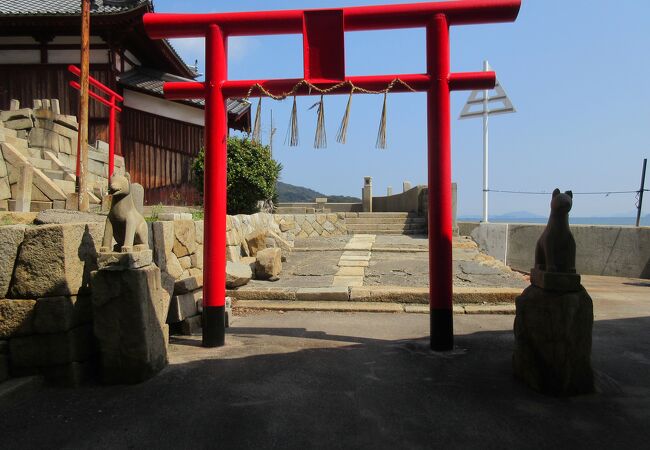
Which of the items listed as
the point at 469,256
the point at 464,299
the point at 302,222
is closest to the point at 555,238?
the point at 464,299

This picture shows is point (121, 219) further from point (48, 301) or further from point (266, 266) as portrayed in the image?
point (266, 266)

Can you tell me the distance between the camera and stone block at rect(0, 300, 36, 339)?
125 inches

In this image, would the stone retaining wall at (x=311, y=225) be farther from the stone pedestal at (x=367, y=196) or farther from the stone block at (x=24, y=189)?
the stone block at (x=24, y=189)

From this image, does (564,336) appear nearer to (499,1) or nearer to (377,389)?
(377,389)

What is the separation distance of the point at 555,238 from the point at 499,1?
2.48 m

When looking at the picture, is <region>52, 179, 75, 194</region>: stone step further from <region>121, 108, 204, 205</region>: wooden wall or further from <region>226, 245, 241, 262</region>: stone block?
<region>121, 108, 204, 205</region>: wooden wall

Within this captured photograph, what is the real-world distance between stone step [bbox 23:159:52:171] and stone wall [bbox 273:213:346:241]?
19.7 feet

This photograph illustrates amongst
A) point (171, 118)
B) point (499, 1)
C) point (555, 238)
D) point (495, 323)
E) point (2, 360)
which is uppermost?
point (171, 118)

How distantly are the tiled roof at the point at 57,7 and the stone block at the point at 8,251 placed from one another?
1084 cm

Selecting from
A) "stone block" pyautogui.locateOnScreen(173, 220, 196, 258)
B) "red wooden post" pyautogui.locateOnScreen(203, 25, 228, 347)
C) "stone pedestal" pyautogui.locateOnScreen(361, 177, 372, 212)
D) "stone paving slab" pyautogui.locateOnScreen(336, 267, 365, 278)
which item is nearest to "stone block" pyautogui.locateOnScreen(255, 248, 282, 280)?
"stone paving slab" pyautogui.locateOnScreen(336, 267, 365, 278)

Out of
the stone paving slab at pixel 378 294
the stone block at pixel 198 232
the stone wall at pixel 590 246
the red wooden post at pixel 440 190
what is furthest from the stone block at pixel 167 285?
the stone wall at pixel 590 246

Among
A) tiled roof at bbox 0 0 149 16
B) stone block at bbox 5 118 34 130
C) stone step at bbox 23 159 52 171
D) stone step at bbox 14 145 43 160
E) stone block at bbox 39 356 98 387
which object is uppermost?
tiled roof at bbox 0 0 149 16

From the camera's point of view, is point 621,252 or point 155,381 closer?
point 155,381

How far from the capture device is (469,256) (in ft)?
32.2
